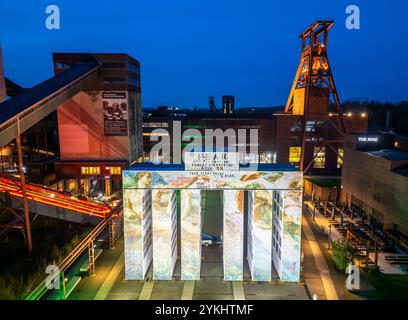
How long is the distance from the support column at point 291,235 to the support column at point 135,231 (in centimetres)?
922

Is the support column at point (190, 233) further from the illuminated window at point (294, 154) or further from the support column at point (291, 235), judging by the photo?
the illuminated window at point (294, 154)

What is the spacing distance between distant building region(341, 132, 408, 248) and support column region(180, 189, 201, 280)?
18.8 metres

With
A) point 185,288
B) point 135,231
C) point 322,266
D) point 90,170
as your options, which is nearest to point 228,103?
point 90,170

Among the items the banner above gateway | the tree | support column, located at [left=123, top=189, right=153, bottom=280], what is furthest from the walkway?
support column, located at [left=123, top=189, right=153, bottom=280]

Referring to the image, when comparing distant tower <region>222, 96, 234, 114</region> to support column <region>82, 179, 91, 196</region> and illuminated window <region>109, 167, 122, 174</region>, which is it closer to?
support column <region>82, 179, 91, 196</region>

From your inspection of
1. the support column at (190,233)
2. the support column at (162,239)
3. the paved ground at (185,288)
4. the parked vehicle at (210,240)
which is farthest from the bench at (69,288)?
the parked vehicle at (210,240)

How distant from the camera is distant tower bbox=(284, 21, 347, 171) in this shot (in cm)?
4378

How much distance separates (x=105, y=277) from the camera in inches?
766

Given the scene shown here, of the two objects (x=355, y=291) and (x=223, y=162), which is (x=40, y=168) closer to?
(x=223, y=162)

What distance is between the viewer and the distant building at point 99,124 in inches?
1596

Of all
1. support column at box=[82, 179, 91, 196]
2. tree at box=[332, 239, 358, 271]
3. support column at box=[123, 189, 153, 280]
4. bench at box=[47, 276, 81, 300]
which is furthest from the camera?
support column at box=[82, 179, 91, 196]

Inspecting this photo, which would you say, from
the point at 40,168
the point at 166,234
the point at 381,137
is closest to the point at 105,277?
the point at 166,234

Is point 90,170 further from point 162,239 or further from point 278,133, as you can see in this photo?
point 278,133
